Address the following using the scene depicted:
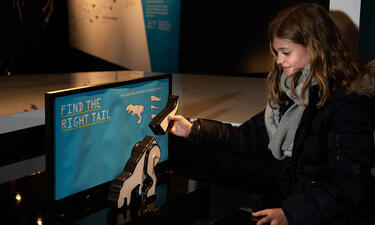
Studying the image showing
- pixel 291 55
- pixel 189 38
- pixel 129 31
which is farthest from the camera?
pixel 129 31

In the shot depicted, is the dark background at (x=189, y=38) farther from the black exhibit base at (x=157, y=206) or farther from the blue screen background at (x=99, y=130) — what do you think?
the blue screen background at (x=99, y=130)

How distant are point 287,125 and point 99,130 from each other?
53 cm

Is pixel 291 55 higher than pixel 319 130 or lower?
higher

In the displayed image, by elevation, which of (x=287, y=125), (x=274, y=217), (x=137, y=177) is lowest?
(x=274, y=217)

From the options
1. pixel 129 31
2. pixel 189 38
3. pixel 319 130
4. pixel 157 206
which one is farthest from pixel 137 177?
pixel 129 31

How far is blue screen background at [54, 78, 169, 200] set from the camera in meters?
1.11

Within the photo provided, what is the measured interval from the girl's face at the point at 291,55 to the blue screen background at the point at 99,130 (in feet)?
1.12

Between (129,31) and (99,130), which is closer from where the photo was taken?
(99,130)

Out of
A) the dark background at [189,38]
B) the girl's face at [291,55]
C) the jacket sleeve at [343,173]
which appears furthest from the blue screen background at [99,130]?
the dark background at [189,38]

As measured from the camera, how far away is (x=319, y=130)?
4.20ft

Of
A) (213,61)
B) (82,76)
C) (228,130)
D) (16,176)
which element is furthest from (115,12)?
(228,130)

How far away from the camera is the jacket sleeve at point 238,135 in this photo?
4.96 ft

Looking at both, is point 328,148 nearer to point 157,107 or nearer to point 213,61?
point 157,107

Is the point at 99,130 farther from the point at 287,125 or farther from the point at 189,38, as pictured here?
the point at 189,38
